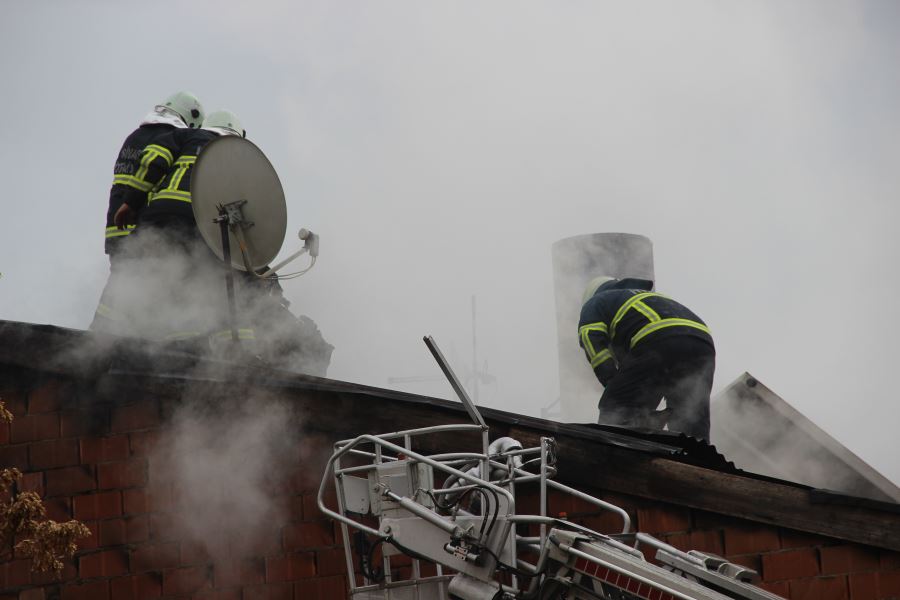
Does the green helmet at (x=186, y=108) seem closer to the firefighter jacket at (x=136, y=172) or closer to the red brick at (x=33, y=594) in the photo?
the firefighter jacket at (x=136, y=172)

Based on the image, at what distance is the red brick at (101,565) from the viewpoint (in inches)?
205

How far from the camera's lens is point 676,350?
767 centimetres

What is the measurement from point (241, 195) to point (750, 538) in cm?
375

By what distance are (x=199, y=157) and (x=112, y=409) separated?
6.54ft

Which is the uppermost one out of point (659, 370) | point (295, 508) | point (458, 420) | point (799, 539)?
point (659, 370)

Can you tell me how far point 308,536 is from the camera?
17.3 feet

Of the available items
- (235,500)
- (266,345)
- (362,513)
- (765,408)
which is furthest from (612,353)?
(362,513)

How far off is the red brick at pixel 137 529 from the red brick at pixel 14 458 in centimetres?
60

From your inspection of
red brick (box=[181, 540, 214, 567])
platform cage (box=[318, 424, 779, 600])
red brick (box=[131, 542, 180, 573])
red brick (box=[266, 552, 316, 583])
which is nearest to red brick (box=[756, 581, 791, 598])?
platform cage (box=[318, 424, 779, 600])

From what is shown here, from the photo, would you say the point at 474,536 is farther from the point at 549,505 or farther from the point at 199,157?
the point at 199,157

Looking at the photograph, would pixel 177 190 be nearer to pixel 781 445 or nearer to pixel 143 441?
pixel 143 441

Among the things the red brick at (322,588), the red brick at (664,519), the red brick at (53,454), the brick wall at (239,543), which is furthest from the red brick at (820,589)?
the red brick at (53,454)

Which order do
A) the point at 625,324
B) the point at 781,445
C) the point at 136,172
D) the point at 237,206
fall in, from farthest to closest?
the point at 781,445 → the point at 625,324 → the point at 136,172 → the point at 237,206

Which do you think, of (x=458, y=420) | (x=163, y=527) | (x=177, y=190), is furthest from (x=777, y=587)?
(x=177, y=190)
